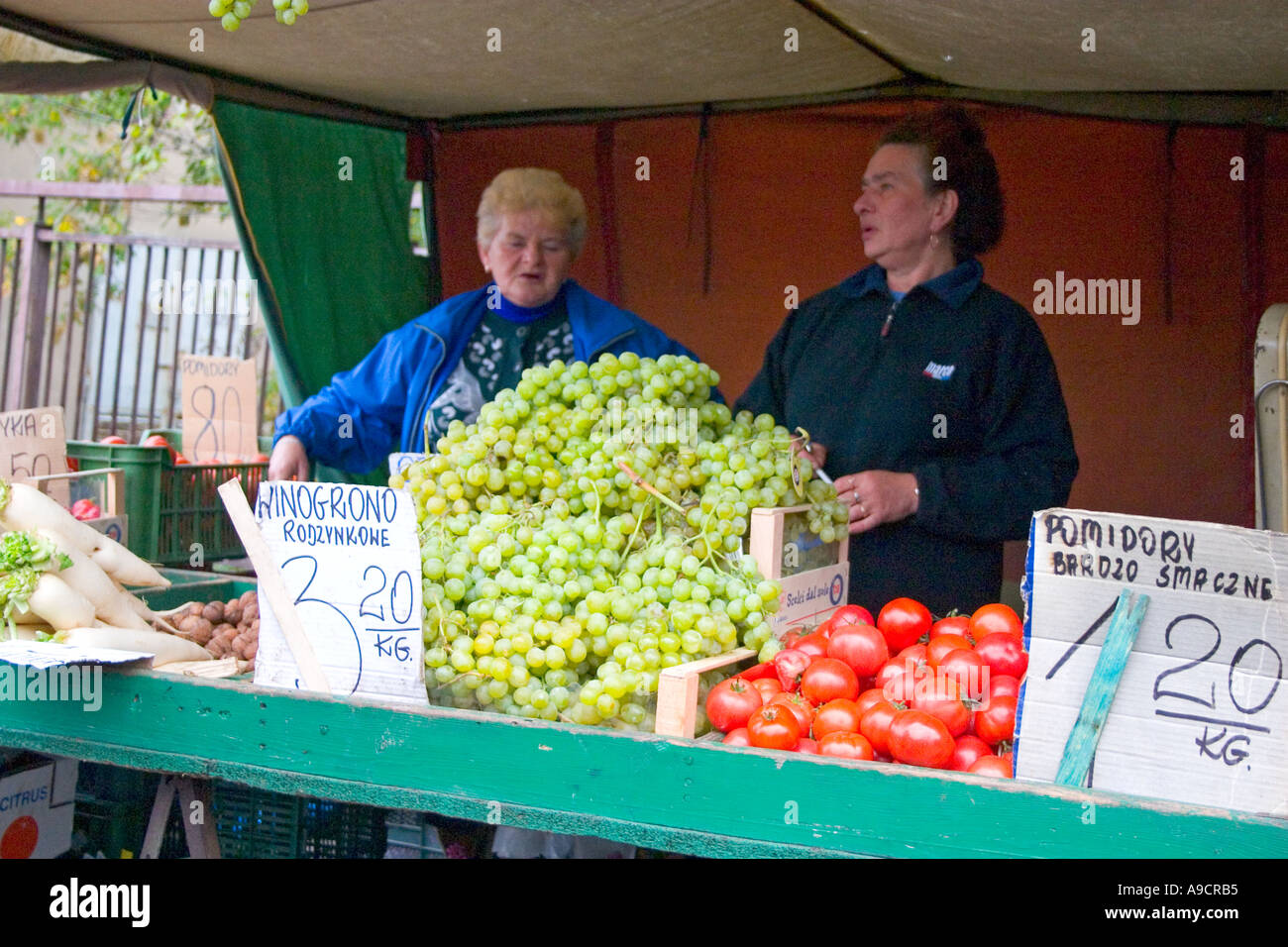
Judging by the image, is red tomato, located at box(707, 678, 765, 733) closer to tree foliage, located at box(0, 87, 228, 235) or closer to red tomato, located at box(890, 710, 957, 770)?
red tomato, located at box(890, 710, 957, 770)

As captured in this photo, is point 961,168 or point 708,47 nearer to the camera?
point 961,168

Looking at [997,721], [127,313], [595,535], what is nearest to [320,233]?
[127,313]

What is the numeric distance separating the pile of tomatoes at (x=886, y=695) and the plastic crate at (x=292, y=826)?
1.26 m

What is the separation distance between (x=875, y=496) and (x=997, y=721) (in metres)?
1.00

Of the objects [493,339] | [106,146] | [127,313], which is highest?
[106,146]

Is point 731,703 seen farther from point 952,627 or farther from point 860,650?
point 952,627

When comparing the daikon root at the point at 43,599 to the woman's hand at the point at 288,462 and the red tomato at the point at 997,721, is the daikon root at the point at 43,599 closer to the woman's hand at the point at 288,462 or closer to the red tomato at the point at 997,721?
the woman's hand at the point at 288,462

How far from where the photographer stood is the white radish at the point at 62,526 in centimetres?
232

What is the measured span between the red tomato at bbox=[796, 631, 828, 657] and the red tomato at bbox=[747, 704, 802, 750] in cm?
22

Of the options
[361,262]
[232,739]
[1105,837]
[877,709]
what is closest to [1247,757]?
[1105,837]

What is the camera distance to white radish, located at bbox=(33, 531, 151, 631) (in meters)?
2.33

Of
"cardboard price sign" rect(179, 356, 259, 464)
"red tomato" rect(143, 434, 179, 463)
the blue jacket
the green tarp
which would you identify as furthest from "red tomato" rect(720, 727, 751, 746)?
A: the green tarp

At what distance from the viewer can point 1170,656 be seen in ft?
5.25

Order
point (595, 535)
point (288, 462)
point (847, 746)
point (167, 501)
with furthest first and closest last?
point (167, 501) → point (288, 462) → point (595, 535) → point (847, 746)
